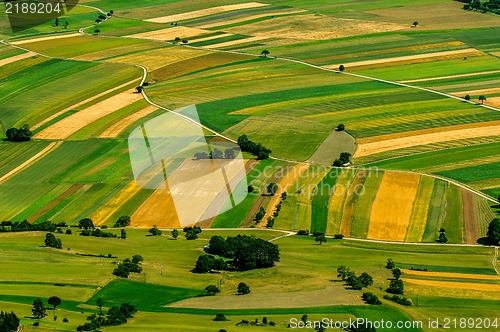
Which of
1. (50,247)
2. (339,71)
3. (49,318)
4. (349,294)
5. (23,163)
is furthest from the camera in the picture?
(339,71)

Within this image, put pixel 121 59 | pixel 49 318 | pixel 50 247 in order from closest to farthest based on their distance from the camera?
pixel 49 318
pixel 50 247
pixel 121 59

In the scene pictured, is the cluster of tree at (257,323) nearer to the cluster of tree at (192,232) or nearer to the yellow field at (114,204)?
the cluster of tree at (192,232)

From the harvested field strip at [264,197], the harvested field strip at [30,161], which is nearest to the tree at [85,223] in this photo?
the harvested field strip at [264,197]

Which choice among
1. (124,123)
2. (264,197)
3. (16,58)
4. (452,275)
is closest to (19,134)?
(124,123)

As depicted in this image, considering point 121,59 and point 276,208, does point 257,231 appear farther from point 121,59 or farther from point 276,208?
point 121,59

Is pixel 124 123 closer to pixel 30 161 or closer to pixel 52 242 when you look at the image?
pixel 30 161

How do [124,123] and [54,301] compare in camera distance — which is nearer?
[54,301]

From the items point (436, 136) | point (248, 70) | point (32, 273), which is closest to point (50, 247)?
point (32, 273)
